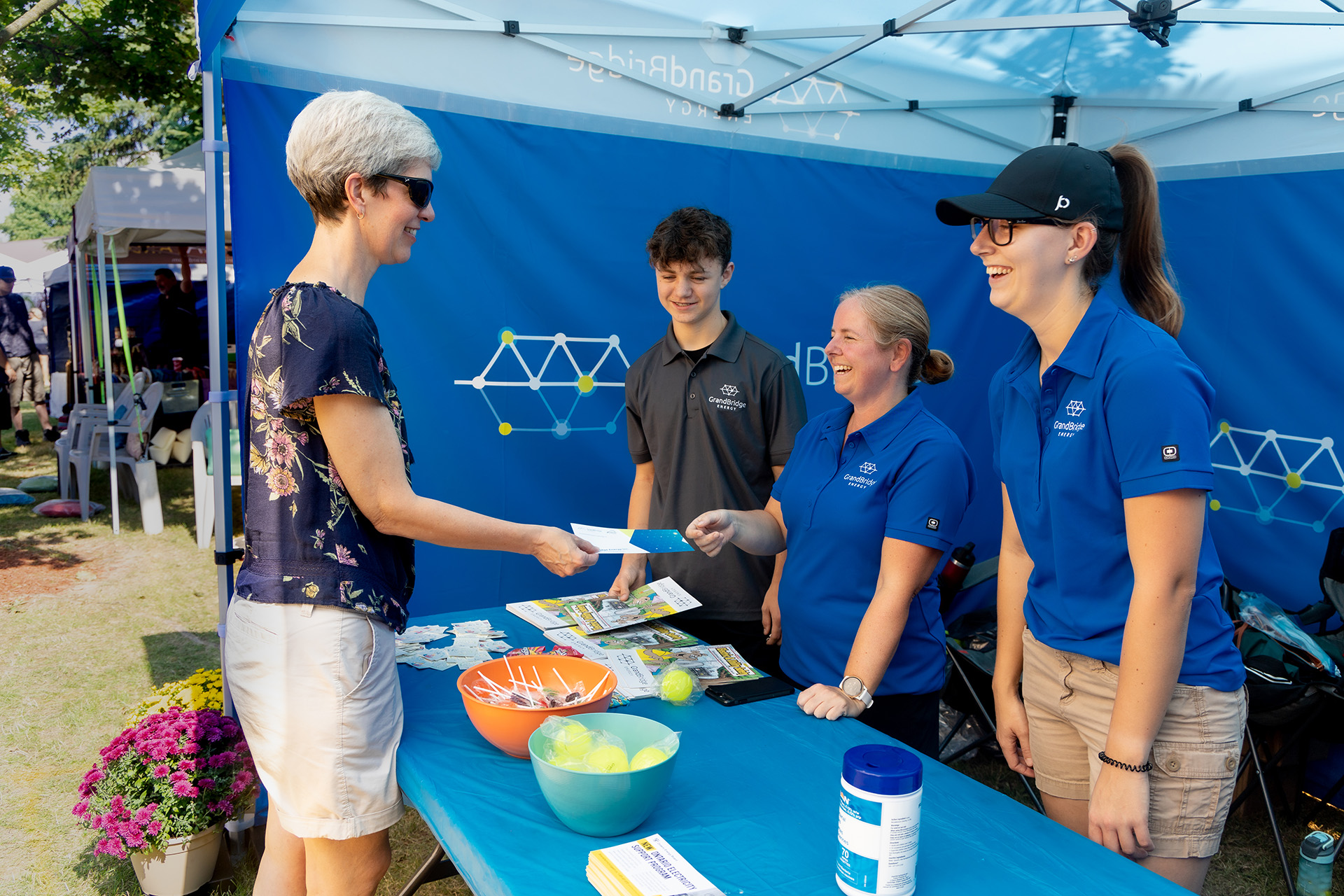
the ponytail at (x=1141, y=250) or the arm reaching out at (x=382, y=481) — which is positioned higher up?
the ponytail at (x=1141, y=250)

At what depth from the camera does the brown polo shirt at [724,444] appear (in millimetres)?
2430

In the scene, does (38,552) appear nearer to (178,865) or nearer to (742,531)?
(178,865)

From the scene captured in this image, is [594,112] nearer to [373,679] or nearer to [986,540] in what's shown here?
[373,679]

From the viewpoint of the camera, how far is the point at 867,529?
188 centimetres

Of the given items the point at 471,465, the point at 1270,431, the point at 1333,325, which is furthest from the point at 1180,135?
the point at 471,465

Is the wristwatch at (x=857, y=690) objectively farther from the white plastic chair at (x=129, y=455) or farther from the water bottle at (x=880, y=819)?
the white plastic chair at (x=129, y=455)

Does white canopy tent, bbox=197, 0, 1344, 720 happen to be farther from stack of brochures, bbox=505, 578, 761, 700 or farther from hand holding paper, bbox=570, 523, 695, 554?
hand holding paper, bbox=570, 523, 695, 554

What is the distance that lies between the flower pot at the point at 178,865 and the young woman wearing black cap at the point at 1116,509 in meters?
2.21

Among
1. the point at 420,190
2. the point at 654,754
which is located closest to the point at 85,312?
the point at 420,190

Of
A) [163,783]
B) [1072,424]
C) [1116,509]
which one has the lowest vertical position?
[163,783]

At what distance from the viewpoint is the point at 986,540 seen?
173 inches

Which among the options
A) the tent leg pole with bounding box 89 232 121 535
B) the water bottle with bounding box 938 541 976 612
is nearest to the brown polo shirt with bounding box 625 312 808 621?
the water bottle with bounding box 938 541 976 612

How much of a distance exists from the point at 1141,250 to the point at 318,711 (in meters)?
1.52

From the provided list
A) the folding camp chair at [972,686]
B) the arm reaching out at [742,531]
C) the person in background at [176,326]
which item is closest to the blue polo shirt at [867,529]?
the arm reaching out at [742,531]
